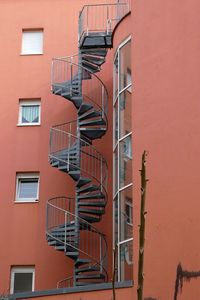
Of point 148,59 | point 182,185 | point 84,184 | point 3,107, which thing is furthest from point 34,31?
point 182,185

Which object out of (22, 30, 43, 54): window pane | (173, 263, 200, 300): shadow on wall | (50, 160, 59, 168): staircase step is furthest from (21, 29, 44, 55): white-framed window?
(173, 263, 200, 300): shadow on wall

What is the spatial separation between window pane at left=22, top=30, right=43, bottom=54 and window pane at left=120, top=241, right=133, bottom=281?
8.13m

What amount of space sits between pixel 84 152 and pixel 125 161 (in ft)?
12.1

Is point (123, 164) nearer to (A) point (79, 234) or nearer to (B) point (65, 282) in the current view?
(A) point (79, 234)

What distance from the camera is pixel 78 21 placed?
16.9m

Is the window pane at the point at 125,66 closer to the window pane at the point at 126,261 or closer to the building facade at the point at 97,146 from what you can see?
the building facade at the point at 97,146

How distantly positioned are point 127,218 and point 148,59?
122 inches

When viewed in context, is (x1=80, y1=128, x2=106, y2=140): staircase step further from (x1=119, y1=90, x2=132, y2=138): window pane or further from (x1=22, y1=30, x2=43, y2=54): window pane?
(x1=22, y1=30, x2=43, y2=54): window pane

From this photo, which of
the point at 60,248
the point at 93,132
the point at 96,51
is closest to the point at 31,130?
the point at 93,132

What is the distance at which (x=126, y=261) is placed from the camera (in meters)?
10.6

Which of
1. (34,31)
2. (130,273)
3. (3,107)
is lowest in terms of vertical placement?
(130,273)

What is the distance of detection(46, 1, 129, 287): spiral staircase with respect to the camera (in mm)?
13883

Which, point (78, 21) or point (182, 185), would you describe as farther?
point (78, 21)

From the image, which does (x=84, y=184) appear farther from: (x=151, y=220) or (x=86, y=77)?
(x=151, y=220)
